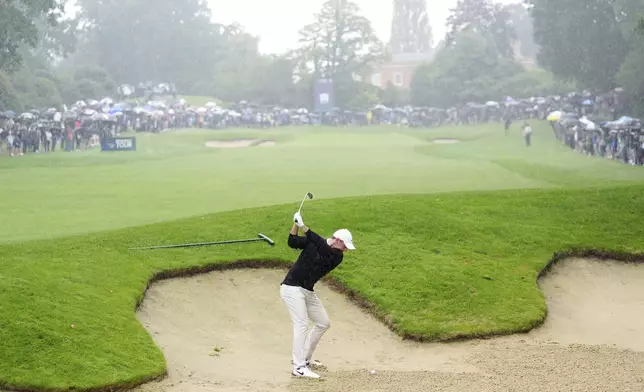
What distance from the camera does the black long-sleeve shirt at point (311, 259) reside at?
1351cm

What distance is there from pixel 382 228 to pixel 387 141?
3130cm

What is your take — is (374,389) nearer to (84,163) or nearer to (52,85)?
(84,163)

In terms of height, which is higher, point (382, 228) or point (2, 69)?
point (2, 69)

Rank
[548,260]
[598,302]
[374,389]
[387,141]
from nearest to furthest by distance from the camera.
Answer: [374,389] → [598,302] → [548,260] → [387,141]

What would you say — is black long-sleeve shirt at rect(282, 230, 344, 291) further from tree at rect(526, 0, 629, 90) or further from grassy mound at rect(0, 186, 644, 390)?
tree at rect(526, 0, 629, 90)

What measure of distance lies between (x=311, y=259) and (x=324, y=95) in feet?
244

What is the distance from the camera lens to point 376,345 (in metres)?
16.3

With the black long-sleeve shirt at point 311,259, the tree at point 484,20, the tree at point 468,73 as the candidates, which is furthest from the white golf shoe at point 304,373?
the tree at point 484,20

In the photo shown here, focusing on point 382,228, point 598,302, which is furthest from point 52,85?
point 598,302

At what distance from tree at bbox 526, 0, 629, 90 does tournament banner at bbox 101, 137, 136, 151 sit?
87.2ft

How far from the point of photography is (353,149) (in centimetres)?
4547

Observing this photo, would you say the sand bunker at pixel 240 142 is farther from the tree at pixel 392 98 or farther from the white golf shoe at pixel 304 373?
the white golf shoe at pixel 304 373

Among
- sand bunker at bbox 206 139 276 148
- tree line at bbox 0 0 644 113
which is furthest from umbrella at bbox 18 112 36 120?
sand bunker at bbox 206 139 276 148

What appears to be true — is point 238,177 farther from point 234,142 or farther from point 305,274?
point 234,142
